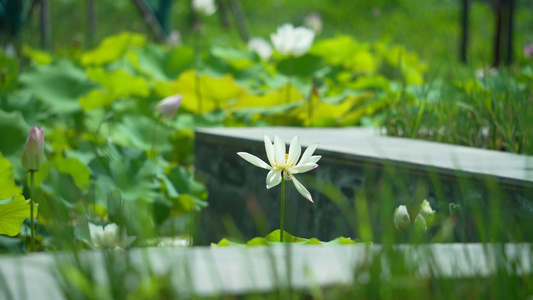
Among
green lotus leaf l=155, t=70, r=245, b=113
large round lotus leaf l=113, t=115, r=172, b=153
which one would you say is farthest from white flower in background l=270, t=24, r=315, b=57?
large round lotus leaf l=113, t=115, r=172, b=153

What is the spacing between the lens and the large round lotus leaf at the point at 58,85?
8.75 ft

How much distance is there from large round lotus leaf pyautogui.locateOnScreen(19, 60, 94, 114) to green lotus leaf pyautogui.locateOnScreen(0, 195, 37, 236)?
1.49m

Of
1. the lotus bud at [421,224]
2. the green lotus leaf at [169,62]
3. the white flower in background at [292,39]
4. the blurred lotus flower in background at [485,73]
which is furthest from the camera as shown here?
the green lotus leaf at [169,62]

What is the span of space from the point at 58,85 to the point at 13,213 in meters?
1.63

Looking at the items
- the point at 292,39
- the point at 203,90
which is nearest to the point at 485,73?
the point at 292,39

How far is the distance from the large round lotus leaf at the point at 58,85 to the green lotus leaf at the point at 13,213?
149cm

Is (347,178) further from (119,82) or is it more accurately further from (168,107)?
(119,82)

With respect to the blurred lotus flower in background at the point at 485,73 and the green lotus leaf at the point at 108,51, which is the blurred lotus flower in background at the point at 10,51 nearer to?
the green lotus leaf at the point at 108,51

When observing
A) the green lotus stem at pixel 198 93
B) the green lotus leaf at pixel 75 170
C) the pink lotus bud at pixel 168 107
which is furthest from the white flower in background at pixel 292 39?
the green lotus leaf at pixel 75 170

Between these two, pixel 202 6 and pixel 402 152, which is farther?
pixel 202 6

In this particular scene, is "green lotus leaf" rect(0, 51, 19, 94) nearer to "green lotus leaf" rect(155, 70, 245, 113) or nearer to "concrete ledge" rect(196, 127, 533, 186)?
"green lotus leaf" rect(155, 70, 245, 113)

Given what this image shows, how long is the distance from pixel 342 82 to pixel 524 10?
30.7ft

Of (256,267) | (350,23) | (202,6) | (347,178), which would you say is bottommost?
(256,267)

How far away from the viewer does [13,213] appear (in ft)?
3.97
